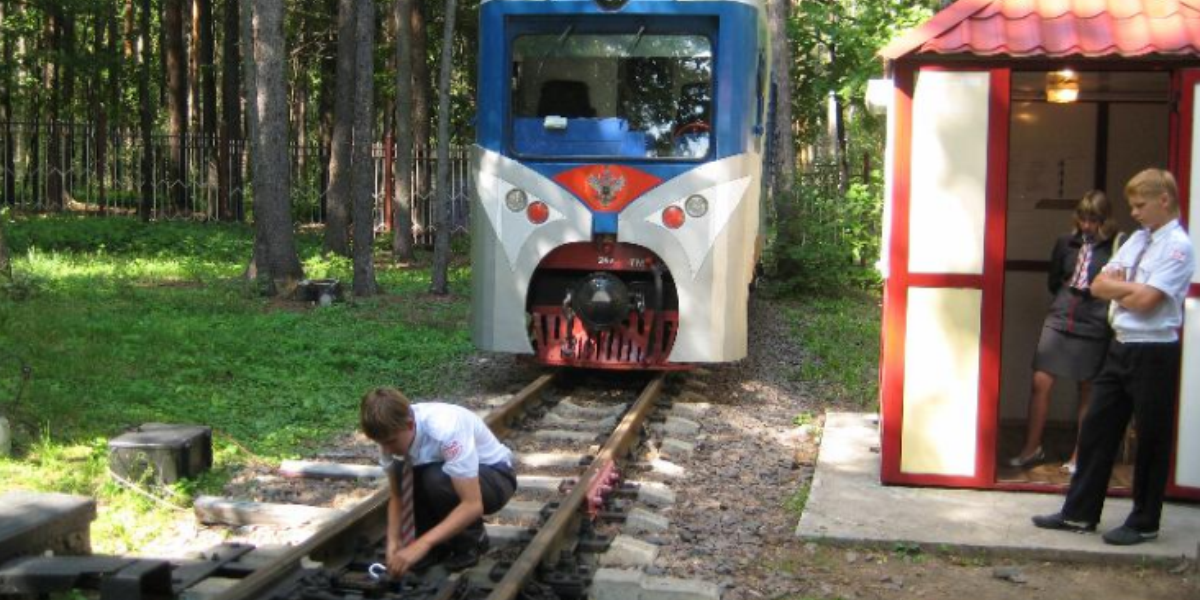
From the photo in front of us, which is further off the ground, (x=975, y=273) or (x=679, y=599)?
(x=975, y=273)

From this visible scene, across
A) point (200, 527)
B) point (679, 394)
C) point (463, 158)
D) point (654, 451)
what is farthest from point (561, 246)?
point (463, 158)

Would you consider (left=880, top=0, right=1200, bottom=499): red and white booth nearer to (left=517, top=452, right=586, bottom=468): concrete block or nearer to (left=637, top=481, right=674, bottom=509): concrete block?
(left=637, top=481, right=674, bottom=509): concrete block

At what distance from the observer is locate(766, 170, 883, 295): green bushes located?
18312mm

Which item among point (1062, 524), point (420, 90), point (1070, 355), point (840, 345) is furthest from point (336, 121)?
point (1062, 524)

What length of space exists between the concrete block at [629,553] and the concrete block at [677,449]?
2.25 metres

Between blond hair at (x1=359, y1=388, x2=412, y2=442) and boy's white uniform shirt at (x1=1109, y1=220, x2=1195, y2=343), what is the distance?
3.31m

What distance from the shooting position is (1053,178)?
925cm

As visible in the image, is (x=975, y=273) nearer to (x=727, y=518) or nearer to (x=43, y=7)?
(x=727, y=518)

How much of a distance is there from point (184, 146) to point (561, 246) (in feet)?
70.3

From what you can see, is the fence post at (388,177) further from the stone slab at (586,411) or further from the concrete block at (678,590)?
the concrete block at (678,590)

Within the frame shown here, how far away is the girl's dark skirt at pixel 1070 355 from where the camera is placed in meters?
7.46

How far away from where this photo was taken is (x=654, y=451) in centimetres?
871

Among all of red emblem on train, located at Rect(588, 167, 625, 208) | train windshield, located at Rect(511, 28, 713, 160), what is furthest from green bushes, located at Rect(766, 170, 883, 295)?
red emblem on train, located at Rect(588, 167, 625, 208)

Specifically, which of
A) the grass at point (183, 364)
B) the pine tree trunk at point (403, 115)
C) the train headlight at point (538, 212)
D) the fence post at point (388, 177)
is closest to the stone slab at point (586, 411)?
the grass at point (183, 364)
